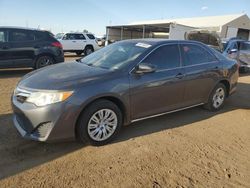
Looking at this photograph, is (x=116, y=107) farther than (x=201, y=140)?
No

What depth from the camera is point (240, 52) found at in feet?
39.5

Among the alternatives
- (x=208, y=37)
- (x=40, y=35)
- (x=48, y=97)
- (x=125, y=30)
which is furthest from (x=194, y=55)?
(x=125, y=30)

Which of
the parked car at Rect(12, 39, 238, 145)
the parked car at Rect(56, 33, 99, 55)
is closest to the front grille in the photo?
the parked car at Rect(12, 39, 238, 145)

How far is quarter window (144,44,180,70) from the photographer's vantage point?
4.49 m

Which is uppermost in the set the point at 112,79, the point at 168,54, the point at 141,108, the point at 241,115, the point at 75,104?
the point at 168,54

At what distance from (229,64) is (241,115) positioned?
1.19 meters

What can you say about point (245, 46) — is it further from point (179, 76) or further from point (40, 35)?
point (40, 35)

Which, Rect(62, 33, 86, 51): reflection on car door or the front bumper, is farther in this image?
Rect(62, 33, 86, 51): reflection on car door

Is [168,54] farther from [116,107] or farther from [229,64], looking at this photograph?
[229,64]

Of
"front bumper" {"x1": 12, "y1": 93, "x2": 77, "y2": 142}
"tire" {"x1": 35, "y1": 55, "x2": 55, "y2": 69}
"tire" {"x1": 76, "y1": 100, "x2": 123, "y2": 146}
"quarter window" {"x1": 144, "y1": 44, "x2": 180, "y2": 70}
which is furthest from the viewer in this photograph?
"tire" {"x1": 35, "y1": 55, "x2": 55, "y2": 69}

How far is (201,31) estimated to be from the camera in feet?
42.7

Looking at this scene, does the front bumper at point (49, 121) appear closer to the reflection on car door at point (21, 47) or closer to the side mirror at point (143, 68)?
the side mirror at point (143, 68)

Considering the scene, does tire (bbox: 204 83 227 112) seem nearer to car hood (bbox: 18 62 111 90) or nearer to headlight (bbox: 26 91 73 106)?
car hood (bbox: 18 62 111 90)

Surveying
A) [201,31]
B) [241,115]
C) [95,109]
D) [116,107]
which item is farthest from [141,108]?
[201,31]
